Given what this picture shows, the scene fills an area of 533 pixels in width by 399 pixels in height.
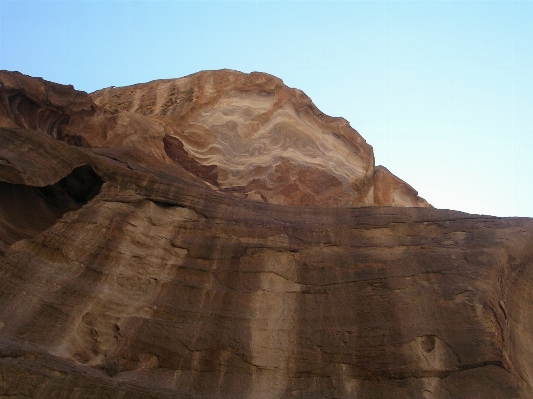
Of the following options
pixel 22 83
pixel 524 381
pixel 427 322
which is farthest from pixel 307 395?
pixel 22 83

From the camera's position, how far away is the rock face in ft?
29.6

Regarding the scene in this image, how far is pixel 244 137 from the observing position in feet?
70.3

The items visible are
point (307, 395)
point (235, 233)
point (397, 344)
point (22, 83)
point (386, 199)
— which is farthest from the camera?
point (386, 199)

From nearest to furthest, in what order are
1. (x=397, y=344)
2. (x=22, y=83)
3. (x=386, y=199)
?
(x=397, y=344)
(x=22, y=83)
(x=386, y=199)

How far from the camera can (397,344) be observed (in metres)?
9.63

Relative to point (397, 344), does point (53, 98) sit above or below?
above

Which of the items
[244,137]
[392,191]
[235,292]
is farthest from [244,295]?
[392,191]

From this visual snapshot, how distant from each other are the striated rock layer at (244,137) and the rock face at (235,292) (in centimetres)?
499

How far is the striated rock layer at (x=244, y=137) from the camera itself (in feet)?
60.6

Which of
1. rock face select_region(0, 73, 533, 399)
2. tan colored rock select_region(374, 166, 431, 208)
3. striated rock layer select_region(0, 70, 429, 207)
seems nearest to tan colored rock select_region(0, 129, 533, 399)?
rock face select_region(0, 73, 533, 399)

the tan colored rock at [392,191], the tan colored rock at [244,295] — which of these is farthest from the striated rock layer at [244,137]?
the tan colored rock at [244,295]

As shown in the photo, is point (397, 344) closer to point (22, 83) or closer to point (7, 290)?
point (7, 290)

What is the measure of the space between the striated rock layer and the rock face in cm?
499

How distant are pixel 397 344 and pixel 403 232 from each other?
298 cm
